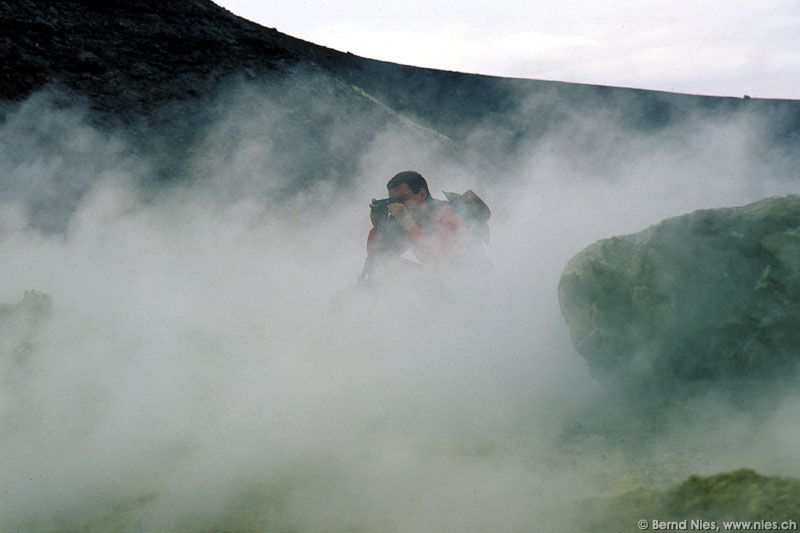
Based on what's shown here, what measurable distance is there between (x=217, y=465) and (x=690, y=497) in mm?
2123

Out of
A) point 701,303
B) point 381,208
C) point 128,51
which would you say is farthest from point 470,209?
point 128,51

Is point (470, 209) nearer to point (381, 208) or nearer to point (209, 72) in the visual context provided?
point (381, 208)

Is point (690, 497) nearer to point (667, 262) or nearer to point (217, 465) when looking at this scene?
point (667, 262)

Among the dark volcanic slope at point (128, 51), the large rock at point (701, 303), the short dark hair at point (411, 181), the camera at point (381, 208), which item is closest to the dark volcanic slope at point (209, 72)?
the dark volcanic slope at point (128, 51)

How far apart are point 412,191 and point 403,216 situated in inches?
A: 7.9

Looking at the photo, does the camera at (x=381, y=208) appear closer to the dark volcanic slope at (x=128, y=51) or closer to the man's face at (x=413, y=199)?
the man's face at (x=413, y=199)

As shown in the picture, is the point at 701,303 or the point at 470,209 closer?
the point at 701,303

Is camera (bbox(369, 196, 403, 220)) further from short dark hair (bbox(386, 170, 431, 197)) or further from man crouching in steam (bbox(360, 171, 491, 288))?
short dark hair (bbox(386, 170, 431, 197))

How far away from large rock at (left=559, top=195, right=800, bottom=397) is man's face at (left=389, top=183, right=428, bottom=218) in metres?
1.40

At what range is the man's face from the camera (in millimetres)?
4766

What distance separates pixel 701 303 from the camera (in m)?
3.54

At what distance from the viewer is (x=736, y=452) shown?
2852mm

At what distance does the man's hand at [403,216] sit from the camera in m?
4.71

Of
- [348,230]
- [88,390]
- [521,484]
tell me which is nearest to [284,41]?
[348,230]
